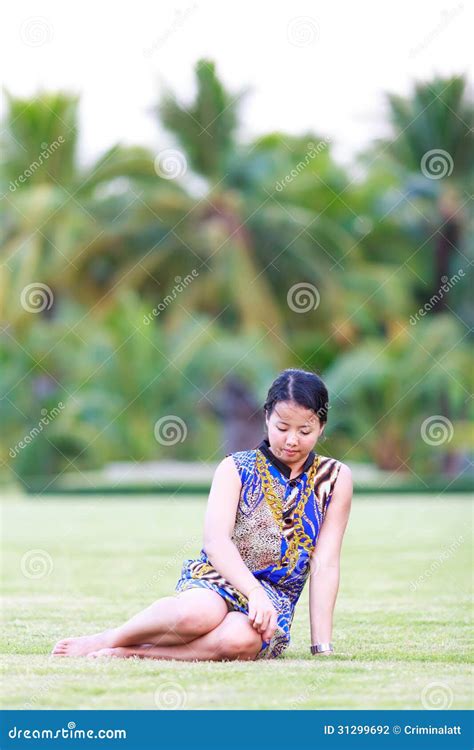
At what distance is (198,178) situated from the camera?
3142 cm

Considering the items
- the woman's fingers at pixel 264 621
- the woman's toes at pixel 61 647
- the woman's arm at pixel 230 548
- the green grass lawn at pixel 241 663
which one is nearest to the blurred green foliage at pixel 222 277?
the green grass lawn at pixel 241 663

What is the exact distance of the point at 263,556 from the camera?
5.00 m

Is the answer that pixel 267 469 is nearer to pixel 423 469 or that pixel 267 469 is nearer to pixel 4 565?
pixel 4 565

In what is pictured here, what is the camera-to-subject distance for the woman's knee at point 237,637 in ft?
15.7

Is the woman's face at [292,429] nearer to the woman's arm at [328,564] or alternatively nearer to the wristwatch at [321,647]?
the woman's arm at [328,564]

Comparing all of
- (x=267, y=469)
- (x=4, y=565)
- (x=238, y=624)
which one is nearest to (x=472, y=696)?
(x=238, y=624)

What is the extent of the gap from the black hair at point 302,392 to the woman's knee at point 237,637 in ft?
2.50

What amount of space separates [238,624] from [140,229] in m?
26.7

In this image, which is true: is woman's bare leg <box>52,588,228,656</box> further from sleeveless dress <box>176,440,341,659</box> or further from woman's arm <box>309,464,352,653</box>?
woman's arm <box>309,464,352,653</box>

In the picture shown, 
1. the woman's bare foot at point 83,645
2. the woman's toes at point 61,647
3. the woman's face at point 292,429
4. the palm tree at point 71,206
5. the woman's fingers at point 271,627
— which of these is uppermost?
the palm tree at point 71,206

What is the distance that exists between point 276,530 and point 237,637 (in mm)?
449

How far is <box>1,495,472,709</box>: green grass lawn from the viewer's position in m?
4.14

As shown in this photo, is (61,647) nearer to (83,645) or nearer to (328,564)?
(83,645)

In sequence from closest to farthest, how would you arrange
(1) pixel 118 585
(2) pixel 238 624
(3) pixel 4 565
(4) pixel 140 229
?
(2) pixel 238 624, (1) pixel 118 585, (3) pixel 4 565, (4) pixel 140 229
